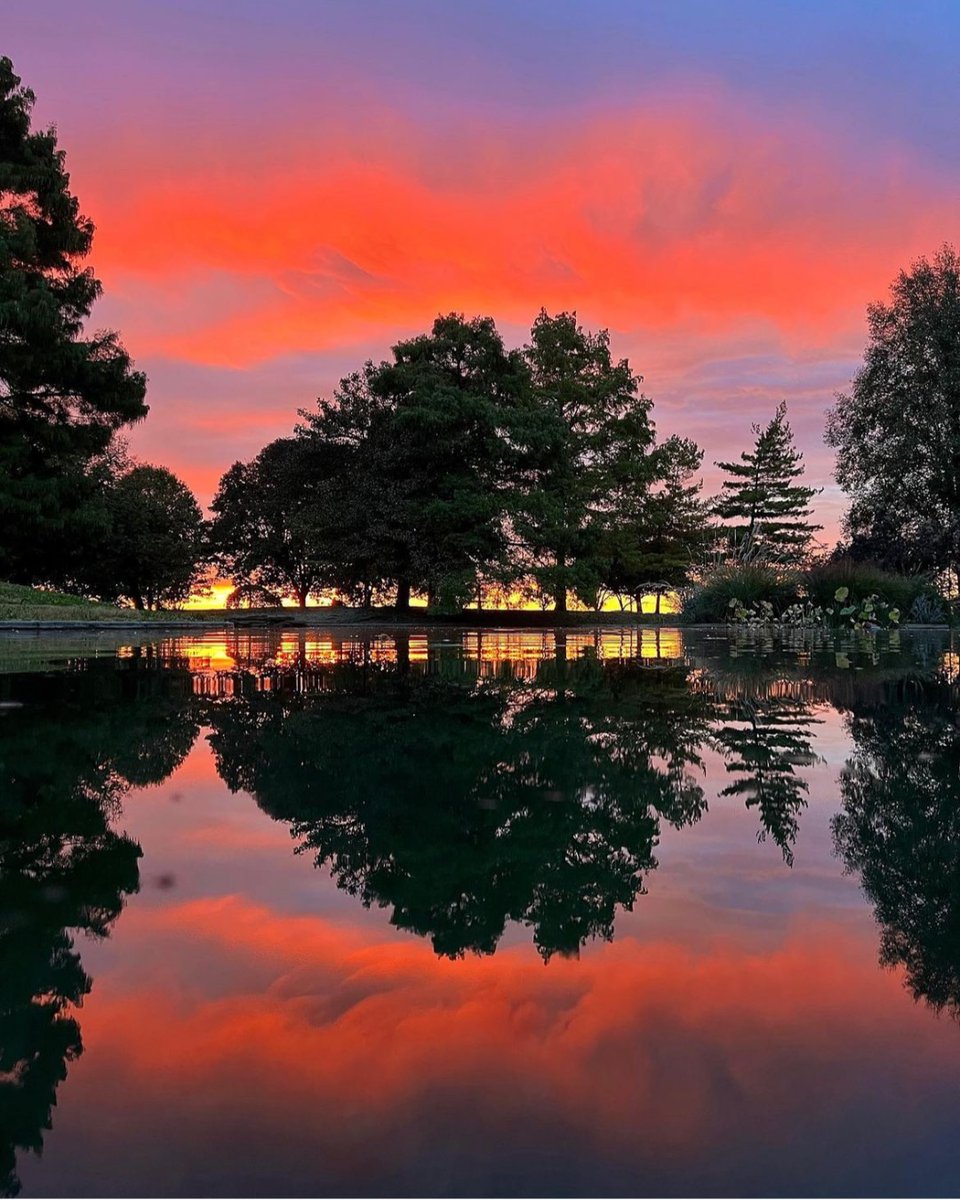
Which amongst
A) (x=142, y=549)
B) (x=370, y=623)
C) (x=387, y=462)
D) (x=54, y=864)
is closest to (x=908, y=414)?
(x=387, y=462)

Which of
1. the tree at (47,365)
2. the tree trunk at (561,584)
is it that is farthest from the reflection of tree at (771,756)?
the tree trunk at (561,584)

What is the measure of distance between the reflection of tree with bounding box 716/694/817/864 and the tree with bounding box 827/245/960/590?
28.1m

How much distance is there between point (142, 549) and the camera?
1512 inches

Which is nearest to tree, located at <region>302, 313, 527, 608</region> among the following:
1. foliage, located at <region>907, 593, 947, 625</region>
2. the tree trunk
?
the tree trunk

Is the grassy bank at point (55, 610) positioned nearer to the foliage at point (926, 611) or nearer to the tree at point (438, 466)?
the tree at point (438, 466)

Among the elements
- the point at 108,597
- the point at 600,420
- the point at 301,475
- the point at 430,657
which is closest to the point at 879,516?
the point at 600,420

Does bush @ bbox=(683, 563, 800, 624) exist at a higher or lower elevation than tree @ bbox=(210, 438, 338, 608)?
lower

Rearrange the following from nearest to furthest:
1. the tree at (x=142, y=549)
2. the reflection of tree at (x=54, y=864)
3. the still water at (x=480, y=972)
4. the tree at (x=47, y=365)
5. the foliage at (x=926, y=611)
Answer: the still water at (x=480, y=972)
the reflection of tree at (x=54, y=864)
the foliage at (x=926, y=611)
the tree at (x=47, y=365)
the tree at (x=142, y=549)

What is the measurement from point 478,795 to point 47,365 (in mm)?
24801

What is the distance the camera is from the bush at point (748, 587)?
55.0ft

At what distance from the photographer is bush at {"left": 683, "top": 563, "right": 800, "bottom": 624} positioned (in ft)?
55.0

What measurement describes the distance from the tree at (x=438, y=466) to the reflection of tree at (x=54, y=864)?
76.1ft

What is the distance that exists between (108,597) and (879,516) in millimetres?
32029

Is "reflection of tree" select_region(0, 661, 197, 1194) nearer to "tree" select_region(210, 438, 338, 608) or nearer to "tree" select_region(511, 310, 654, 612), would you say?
"tree" select_region(511, 310, 654, 612)
